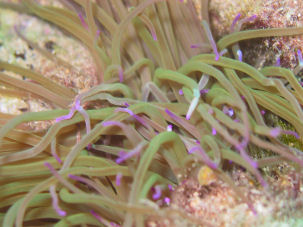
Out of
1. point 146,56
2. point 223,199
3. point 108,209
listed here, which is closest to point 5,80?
point 146,56

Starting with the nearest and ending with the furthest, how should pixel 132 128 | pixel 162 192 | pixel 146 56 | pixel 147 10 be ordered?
1. pixel 162 192
2. pixel 132 128
3. pixel 147 10
4. pixel 146 56

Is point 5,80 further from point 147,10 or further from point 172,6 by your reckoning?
point 172,6

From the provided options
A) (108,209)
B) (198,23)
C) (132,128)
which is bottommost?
(108,209)

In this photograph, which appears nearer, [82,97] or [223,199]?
[223,199]

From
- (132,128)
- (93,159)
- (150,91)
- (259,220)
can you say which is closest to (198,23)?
(150,91)

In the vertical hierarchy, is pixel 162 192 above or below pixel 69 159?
below

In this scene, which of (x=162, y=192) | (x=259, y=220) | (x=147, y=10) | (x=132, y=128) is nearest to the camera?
(x=259, y=220)

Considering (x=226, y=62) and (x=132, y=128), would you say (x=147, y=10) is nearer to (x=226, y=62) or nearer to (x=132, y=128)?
(x=226, y=62)
